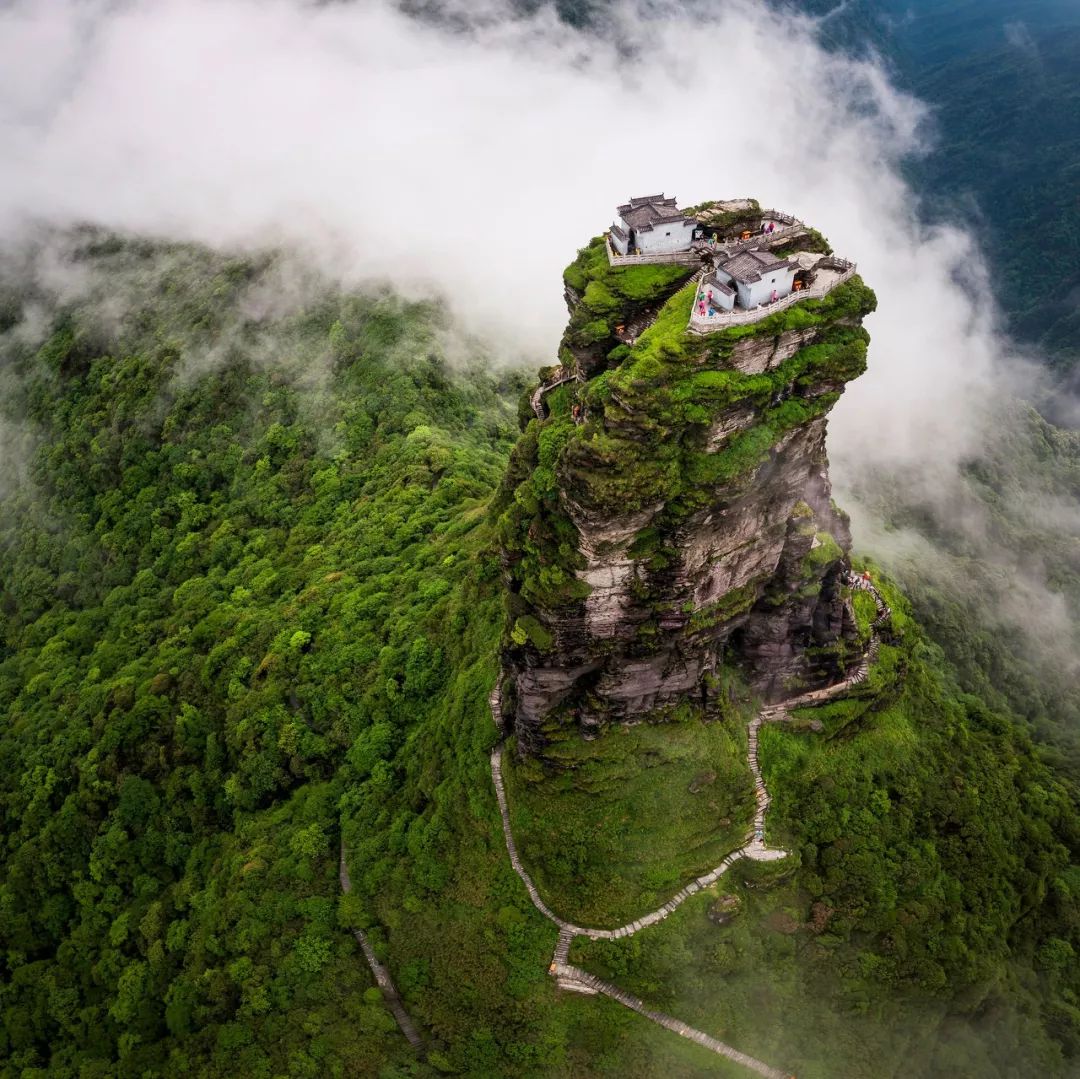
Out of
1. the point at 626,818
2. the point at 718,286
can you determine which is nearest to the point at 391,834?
the point at 626,818

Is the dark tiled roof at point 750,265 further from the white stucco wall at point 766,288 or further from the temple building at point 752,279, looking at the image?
the white stucco wall at point 766,288

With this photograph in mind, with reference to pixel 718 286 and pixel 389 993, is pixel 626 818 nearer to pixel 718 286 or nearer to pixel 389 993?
pixel 389 993

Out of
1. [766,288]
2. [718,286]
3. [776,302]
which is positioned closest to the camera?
[776,302]

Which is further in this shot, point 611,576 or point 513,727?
point 513,727

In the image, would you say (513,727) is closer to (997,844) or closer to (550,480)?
(550,480)

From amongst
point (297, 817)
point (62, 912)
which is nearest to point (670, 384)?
point (297, 817)
